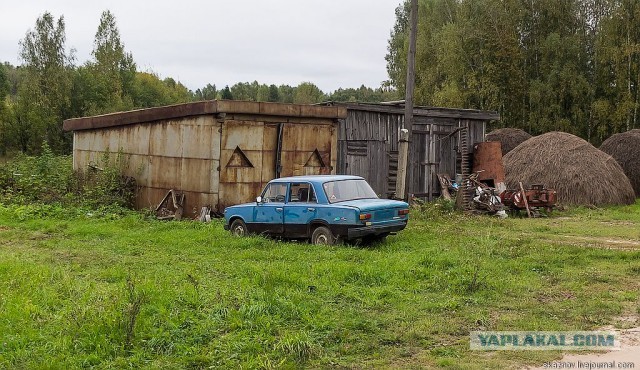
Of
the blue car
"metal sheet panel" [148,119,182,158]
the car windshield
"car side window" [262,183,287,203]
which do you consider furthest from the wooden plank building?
"car side window" [262,183,287,203]

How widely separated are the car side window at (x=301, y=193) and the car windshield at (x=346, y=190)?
34cm

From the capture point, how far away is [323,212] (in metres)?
A: 13.5

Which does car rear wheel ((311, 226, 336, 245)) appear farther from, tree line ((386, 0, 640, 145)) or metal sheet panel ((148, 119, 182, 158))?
tree line ((386, 0, 640, 145))

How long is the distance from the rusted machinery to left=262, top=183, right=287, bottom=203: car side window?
384 inches

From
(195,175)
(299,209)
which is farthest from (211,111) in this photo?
(299,209)

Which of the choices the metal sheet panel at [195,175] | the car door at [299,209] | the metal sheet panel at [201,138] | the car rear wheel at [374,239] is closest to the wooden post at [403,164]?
the car rear wheel at [374,239]

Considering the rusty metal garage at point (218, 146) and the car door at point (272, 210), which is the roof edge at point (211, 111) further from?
the car door at point (272, 210)

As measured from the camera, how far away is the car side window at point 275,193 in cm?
1440

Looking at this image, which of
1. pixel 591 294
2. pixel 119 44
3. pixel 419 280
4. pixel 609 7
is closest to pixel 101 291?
pixel 419 280

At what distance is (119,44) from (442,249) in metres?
49.8

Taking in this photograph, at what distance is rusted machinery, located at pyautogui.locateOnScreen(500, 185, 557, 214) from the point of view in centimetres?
2120

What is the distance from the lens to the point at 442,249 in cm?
1320

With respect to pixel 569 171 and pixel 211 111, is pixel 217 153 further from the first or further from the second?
pixel 569 171

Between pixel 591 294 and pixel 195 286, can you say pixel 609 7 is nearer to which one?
pixel 591 294
